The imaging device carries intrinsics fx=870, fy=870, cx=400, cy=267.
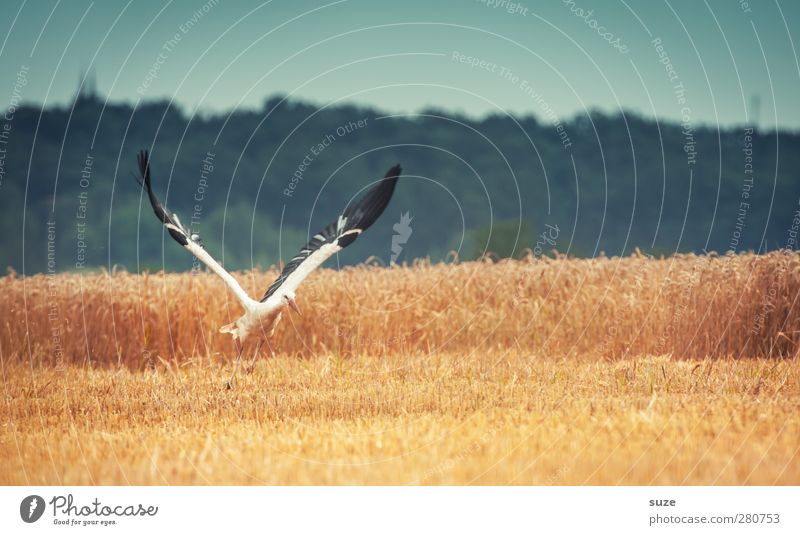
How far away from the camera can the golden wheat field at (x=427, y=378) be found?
8.20m

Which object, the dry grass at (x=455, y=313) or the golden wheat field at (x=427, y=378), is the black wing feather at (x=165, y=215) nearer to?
the golden wheat field at (x=427, y=378)

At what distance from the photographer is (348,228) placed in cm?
1129

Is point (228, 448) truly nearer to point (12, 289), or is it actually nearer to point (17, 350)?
point (17, 350)

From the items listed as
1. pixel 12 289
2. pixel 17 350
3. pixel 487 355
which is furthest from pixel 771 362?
pixel 12 289

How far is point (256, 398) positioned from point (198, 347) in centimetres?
486

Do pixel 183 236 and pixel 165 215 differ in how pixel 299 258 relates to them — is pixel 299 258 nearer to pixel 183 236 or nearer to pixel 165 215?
pixel 183 236

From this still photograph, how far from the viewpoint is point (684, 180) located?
3672 centimetres

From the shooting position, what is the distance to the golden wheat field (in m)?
8.20

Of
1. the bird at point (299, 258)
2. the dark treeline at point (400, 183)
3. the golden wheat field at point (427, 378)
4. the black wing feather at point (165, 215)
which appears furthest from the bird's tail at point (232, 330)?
the dark treeline at point (400, 183)

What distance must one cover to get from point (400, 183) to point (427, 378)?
24.2 metres

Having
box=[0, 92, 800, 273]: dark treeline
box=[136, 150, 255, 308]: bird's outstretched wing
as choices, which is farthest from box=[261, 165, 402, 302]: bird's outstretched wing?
box=[0, 92, 800, 273]: dark treeline

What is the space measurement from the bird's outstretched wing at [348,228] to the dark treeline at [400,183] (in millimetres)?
13228

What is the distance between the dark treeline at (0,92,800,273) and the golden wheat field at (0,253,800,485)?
860cm

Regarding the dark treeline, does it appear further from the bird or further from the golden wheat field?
the bird
